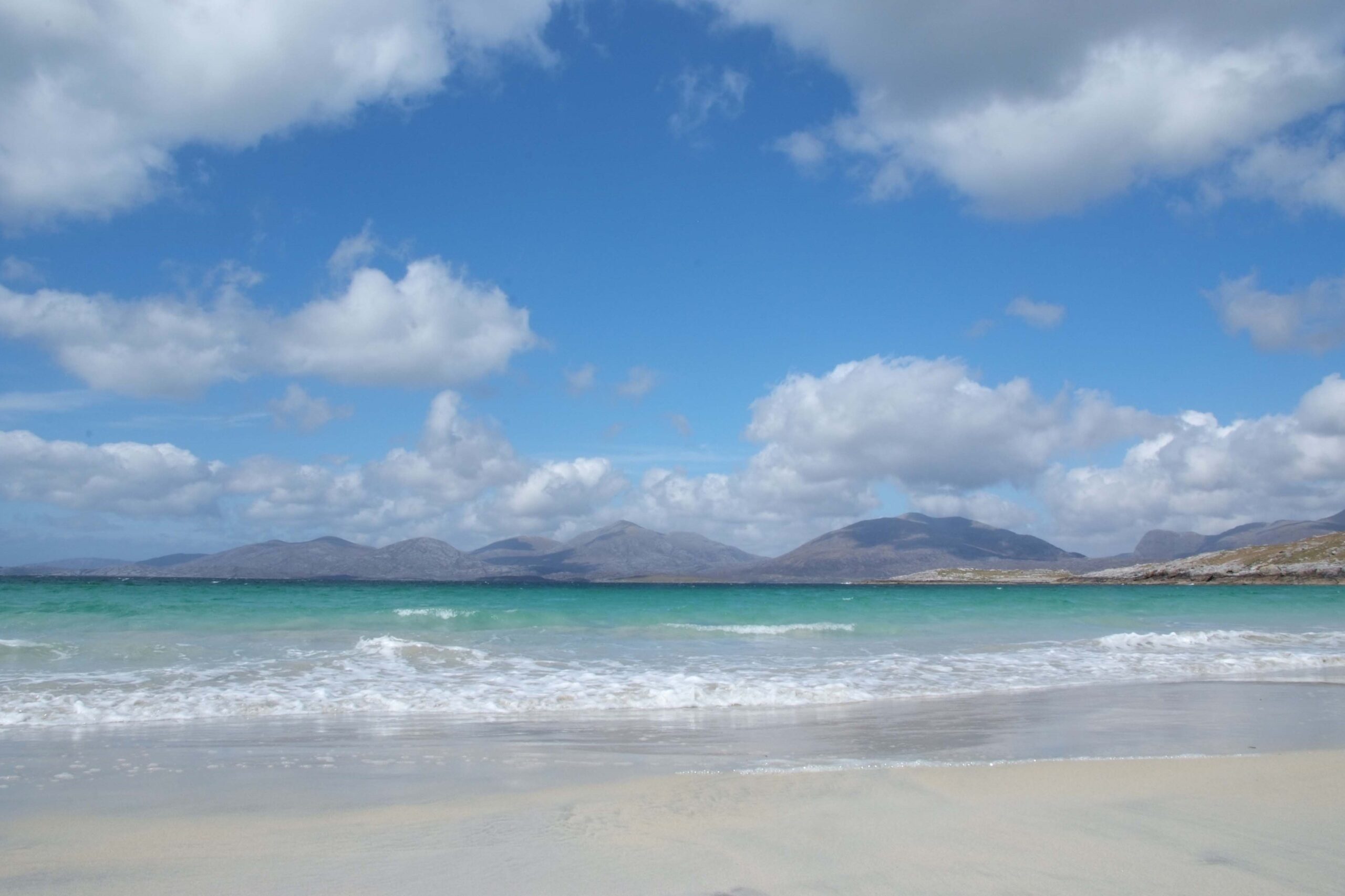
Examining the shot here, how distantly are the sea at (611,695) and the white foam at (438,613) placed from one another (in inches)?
45.9

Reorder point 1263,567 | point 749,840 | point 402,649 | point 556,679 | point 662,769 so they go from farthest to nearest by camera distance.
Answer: point 1263,567 < point 402,649 < point 556,679 < point 662,769 < point 749,840

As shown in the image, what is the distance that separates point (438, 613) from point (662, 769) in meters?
24.7

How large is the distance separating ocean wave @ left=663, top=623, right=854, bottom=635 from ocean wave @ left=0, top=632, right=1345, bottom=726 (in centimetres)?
624

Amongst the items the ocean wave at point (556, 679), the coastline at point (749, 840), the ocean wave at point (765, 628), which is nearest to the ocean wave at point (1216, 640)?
the ocean wave at point (556, 679)

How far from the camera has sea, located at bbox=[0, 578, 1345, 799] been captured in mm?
8211

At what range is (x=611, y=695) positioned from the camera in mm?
12469

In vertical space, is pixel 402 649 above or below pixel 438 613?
above

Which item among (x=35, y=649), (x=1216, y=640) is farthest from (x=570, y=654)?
(x=1216, y=640)

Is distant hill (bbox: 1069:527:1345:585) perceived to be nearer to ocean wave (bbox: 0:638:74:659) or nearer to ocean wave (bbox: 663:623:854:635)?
ocean wave (bbox: 663:623:854:635)

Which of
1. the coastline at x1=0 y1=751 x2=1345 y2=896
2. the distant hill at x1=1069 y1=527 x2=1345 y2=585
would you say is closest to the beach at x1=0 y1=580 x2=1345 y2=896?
the coastline at x1=0 y1=751 x2=1345 y2=896

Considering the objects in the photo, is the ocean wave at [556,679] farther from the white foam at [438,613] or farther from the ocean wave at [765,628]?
the white foam at [438,613]

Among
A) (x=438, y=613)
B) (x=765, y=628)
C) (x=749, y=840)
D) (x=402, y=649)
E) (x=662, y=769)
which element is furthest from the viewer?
(x=438, y=613)

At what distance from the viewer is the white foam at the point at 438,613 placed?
96.2 feet

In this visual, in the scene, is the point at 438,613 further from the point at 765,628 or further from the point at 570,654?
the point at 570,654
